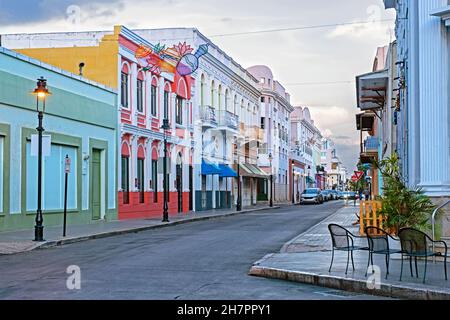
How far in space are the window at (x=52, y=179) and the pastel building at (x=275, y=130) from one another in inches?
1614

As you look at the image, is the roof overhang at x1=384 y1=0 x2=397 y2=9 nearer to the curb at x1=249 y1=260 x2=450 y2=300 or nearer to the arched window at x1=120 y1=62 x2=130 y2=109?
the arched window at x1=120 y1=62 x2=130 y2=109

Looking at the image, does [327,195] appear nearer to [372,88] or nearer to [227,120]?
[227,120]

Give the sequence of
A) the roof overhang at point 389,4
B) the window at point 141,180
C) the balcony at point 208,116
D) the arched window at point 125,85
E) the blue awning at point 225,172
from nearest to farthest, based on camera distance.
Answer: the roof overhang at point 389,4
the arched window at point 125,85
the window at point 141,180
the balcony at point 208,116
the blue awning at point 225,172

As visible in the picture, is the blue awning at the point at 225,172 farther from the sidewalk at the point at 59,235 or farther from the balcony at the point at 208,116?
the sidewalk at the point at 59,235

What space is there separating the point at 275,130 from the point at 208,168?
2947 centimetres

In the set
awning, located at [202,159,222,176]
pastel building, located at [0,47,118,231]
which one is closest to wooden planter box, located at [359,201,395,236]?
pastel building, located at [0,47,118,231]

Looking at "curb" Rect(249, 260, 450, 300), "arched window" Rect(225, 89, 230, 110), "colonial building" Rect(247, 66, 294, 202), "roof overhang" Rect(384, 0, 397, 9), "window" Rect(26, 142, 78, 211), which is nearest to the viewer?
"curb" Rect(249, 260, 450, 300)

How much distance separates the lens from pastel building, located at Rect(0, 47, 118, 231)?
81.2ft

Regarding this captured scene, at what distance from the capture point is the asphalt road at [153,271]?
11250mm

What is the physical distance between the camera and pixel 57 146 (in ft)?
93.6

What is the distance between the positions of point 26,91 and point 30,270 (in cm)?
1272

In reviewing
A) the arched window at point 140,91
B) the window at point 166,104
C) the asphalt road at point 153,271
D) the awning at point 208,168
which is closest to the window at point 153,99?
the arched window at point 140,91

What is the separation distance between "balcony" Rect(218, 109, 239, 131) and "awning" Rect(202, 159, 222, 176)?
12.4 ft
